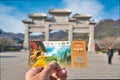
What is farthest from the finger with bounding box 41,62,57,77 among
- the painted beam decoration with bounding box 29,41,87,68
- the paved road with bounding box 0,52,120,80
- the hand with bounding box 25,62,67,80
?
the paved road with bounding box 0,52,120,80

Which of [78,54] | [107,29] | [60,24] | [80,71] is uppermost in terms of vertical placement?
[107,29]

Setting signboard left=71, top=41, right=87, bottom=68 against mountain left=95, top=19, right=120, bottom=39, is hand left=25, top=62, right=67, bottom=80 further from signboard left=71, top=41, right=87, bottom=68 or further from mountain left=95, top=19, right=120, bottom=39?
mountain left=95, top=19, right=120, bottom=39

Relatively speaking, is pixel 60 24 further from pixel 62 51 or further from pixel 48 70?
pixel 48 70

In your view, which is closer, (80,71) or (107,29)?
(80,71)

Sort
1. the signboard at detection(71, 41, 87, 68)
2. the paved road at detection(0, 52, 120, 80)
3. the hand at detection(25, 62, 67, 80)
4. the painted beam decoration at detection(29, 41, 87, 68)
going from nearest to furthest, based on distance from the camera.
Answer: the hand at detection(25, 62, 67, 80) → the painted beam decoration at detection(29, 41, 87, 68) → the signboard at detection(71, 41, 87, 68) → the paved road at detection(0, 52, 120, 80)

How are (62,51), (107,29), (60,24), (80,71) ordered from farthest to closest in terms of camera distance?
(107,29), (60,24), (80,71), (62,51)

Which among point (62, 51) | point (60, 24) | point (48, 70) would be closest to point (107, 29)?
point (60, 24)

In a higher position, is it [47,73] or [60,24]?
[60,24]
